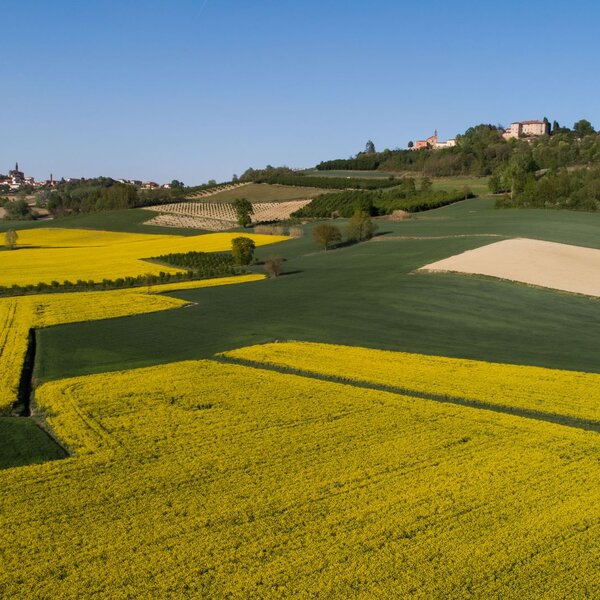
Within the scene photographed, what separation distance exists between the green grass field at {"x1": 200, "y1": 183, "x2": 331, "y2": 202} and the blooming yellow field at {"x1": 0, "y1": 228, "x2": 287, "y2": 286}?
143 ft

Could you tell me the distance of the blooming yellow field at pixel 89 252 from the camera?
245 ft

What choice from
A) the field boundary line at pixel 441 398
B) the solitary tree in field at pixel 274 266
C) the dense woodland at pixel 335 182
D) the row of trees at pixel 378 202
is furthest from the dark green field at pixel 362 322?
the dense woodland at pixel 335 182

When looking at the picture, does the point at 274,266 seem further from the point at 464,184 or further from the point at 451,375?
the point at 464,184

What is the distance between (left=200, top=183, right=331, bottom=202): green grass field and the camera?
520 feet

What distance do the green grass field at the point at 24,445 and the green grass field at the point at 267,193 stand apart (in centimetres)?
12926

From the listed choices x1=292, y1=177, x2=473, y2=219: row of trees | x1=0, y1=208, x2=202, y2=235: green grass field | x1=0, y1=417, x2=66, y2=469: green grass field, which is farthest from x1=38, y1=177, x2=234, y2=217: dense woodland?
x1=0, y1=417, x2=66, y2=469: green grass field

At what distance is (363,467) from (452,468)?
2845 mm

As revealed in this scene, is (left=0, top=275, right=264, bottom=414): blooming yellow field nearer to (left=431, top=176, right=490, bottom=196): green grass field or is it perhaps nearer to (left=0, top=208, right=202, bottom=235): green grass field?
(left=0, top=208, right=202, bottom=235): green grass field

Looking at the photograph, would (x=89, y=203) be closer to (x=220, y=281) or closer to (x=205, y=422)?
(x=220, y=281)

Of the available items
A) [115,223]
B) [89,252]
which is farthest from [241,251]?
[115,223]

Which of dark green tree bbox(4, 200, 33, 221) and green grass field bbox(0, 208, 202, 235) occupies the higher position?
dark green tree bbox(4, 200, 33, 221)

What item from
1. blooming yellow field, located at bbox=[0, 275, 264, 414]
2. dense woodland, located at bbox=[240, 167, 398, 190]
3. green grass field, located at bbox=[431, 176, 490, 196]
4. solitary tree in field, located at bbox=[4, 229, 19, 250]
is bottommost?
blooming yellow field, located at bbox=[0, 275, 264, 414]

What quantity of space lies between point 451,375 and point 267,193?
133m

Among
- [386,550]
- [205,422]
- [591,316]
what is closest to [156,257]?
[591,316]
